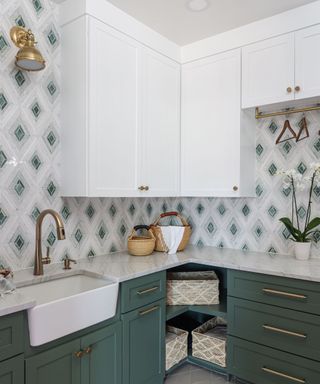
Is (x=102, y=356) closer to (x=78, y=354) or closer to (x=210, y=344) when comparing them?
(x=78, y=354)

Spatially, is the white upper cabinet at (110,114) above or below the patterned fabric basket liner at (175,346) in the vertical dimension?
above

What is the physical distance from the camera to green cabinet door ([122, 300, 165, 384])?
182 centimetres

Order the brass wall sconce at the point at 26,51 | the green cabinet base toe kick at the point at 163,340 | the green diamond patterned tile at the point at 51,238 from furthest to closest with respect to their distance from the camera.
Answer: the green diamond patterned tile at the point at 51,238 < the brass wall sconce at the point at 26,51 < the green cabinet base toe kick at the point at 163,340

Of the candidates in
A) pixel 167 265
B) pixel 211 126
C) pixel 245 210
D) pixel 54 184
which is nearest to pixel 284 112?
pixel 211 126

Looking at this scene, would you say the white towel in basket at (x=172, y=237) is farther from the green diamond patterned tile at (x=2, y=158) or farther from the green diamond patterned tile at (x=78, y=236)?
the green diamond patterned tile at (x=2, y=158)

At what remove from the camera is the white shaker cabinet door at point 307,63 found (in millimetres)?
2033

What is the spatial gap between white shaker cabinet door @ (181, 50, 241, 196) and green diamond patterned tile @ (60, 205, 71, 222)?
0.98 metres

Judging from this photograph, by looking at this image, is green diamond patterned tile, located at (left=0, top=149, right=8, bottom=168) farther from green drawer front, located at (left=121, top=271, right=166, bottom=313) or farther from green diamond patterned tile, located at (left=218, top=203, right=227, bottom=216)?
green diamond patterned tile, located at (left=218, top=203, right=227, bottom=216)

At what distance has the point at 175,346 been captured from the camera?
7.38 feet

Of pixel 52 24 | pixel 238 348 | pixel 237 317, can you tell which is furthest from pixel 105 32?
pixel 238 348

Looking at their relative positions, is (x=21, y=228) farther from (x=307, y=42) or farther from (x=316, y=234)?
(x=307, y=42)

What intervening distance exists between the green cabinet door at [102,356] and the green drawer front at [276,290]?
838 millimetres

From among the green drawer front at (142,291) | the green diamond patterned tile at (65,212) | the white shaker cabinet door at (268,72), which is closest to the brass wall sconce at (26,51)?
the green diamond patterned tile at (65,212)

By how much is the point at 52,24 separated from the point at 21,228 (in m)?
1.32
